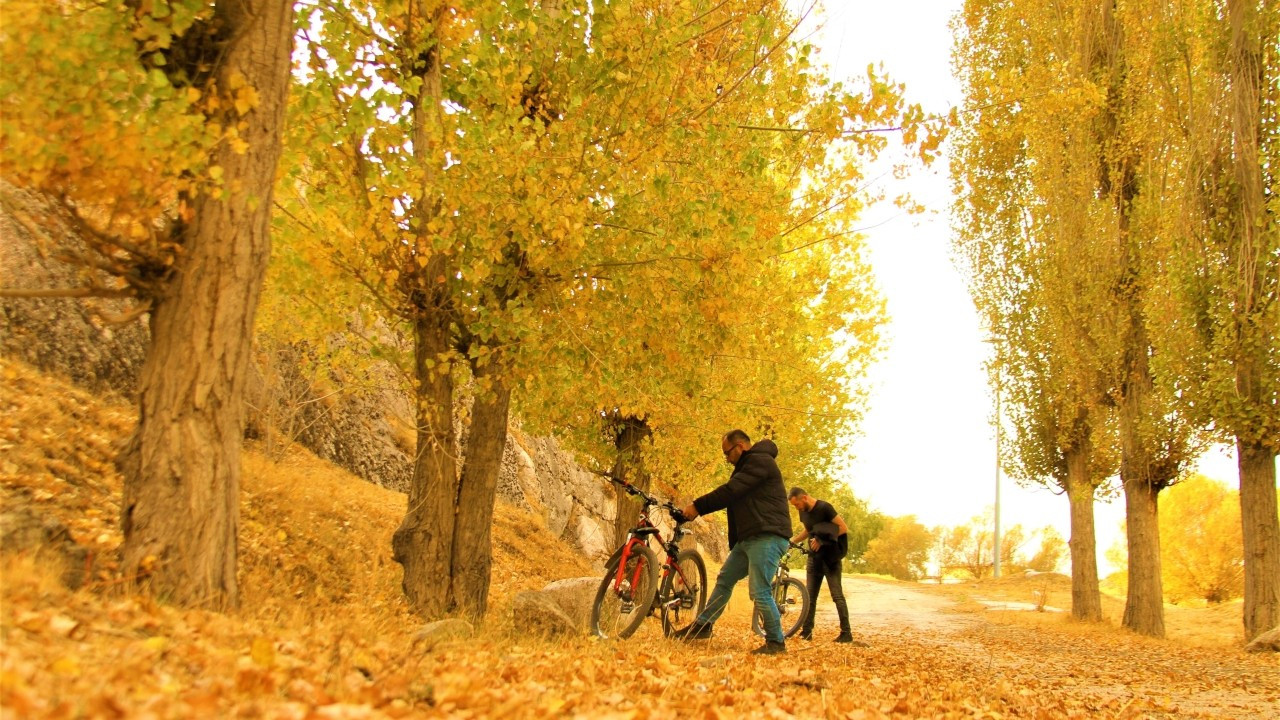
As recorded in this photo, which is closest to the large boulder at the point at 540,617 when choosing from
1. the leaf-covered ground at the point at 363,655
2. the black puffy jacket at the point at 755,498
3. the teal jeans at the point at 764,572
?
the leaf-covered ground at the point at 363,655

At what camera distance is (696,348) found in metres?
9.58

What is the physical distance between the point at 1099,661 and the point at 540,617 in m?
8.80

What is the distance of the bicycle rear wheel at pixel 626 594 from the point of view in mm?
8781

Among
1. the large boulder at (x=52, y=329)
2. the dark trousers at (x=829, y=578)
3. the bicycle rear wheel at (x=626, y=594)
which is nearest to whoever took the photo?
the bicycle rear wheel at (x=626, y=594)

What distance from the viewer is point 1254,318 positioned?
1524cm

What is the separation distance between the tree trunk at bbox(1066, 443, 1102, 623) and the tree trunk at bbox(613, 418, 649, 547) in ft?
40.3

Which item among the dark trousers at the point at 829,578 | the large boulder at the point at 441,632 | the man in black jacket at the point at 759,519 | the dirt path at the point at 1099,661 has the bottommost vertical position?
the dirt path at the point at 1099,661

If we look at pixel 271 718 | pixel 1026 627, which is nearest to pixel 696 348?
pixel 271 718

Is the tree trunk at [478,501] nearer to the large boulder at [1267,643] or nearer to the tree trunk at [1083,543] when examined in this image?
the large boulder at [1267,643]

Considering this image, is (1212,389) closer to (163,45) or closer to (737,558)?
(737,558)

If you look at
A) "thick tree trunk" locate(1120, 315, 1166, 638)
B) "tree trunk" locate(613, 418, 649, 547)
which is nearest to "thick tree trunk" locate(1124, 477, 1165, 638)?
"thick tree trunk" locate(1120, 315, 1166, 638)

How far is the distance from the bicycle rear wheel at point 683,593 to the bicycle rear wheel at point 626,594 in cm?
43

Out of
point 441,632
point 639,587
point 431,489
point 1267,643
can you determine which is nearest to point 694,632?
point 639,587

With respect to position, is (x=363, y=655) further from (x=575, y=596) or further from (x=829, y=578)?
(x=829, y=578)
